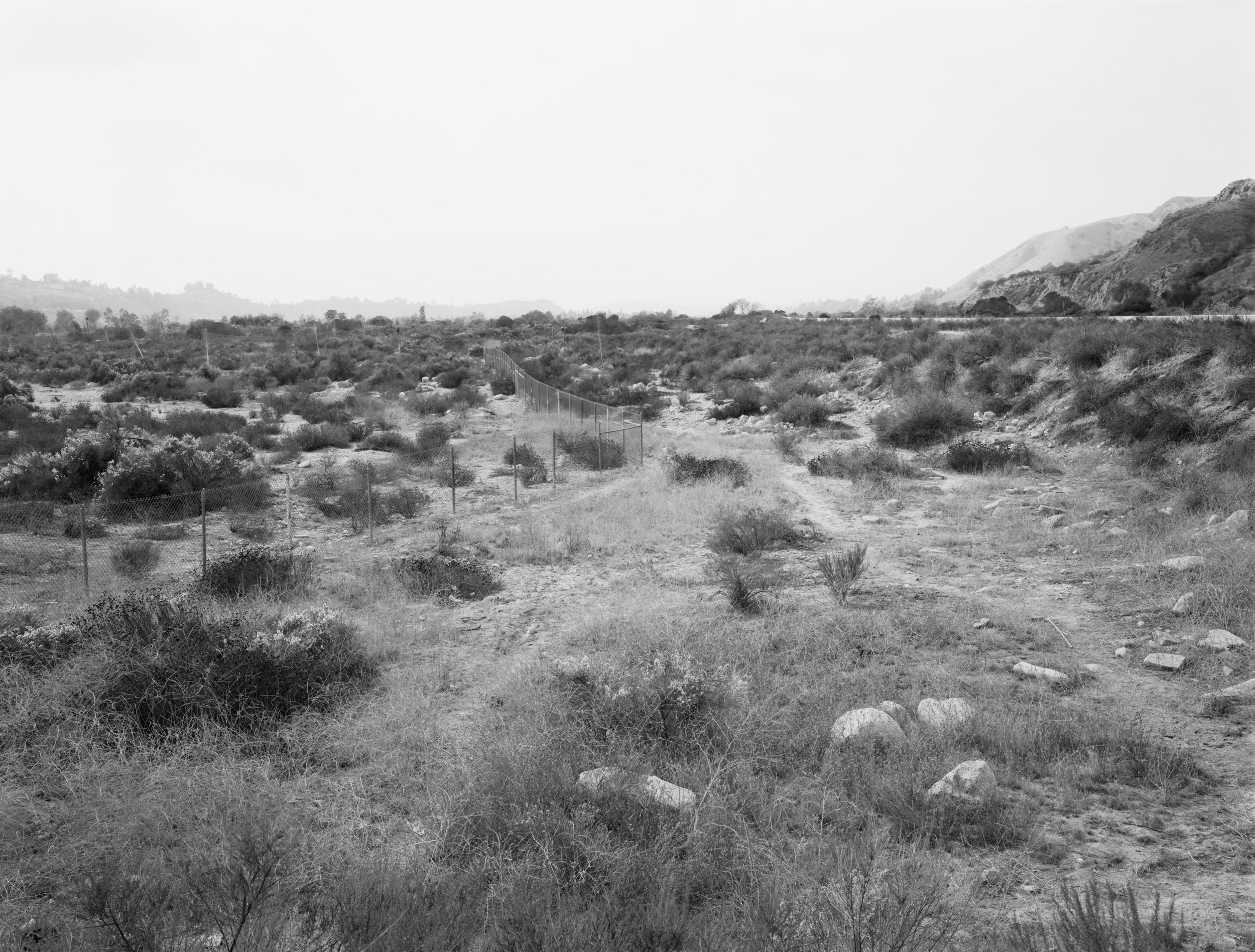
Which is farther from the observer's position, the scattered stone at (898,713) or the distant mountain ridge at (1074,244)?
the distant mountain ridge at (1074,244)

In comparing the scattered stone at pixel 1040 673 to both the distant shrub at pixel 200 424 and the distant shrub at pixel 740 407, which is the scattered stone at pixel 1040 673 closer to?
the distant shrub at pixel 200 424

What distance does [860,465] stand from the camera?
18359 mm

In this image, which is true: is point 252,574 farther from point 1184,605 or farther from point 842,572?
point 1184,605

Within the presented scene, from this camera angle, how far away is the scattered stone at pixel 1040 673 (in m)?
7.59

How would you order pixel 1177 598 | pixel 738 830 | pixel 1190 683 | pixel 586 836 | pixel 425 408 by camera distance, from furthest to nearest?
pixel 425 408 < pixel 1177 598 < pixel 1190 683 < pixel 738 830 < pixel 586 836

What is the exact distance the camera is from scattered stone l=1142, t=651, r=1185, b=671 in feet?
25.5

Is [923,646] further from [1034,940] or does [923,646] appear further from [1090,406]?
[1090,406]

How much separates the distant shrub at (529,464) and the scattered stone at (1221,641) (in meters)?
12.0

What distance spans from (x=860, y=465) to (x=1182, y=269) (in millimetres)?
27659

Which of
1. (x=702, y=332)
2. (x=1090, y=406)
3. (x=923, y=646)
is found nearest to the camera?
(x=923, y=646)

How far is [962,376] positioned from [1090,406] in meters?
6.75

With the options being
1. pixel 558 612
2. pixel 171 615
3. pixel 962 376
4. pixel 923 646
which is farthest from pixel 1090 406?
pixel 171 615

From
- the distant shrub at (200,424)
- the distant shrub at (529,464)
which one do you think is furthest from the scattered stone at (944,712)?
the distant shrub at (200,424)

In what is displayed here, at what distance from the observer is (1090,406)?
18.8 metres
